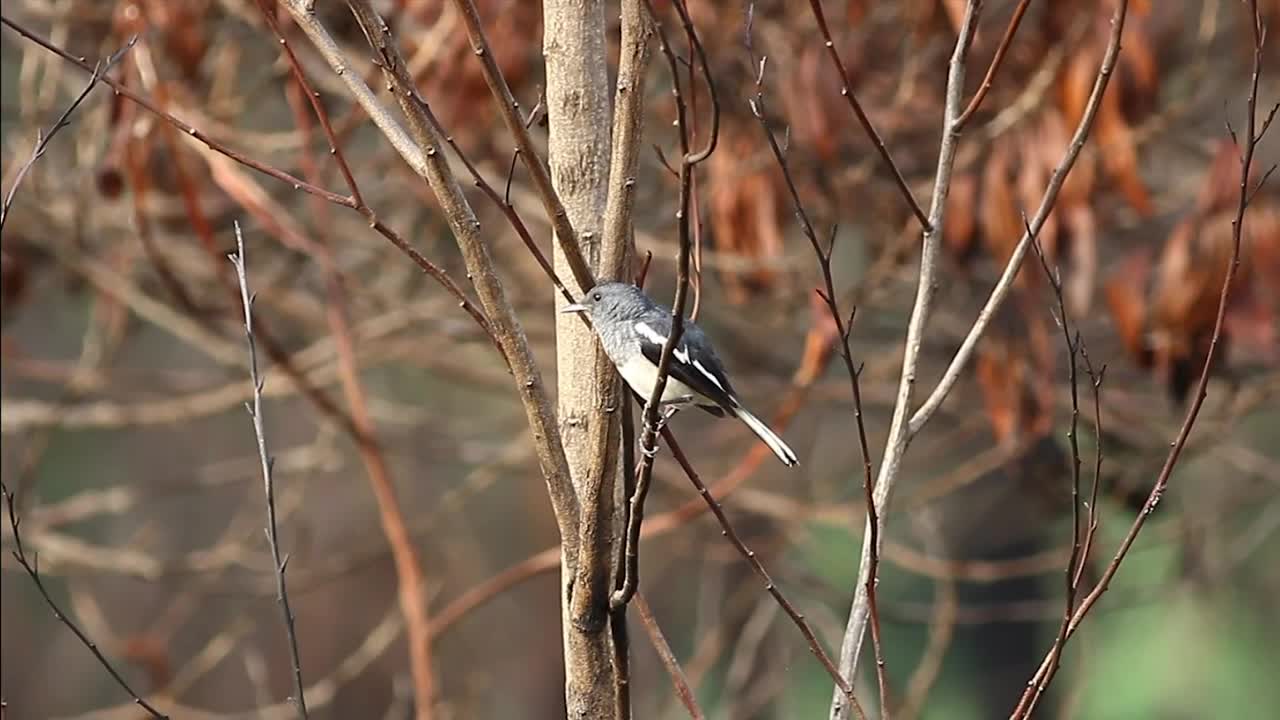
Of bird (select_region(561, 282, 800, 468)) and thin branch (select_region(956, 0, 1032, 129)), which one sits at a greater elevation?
thin branch (select_region(956, 0, 1032, 129))

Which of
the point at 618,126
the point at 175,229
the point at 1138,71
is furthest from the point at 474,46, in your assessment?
the point at 175,229

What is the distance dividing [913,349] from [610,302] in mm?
440

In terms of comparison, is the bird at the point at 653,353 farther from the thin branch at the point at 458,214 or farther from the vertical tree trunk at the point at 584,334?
the thin branch at the point at 458,214

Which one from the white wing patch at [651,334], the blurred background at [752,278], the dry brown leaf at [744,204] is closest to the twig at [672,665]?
the white wing patch at [651,334]

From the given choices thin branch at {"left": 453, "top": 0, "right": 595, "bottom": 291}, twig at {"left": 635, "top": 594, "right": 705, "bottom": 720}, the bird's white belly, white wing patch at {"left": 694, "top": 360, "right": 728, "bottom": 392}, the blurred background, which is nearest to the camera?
thin branch at {"left": 453, "top": 0, "right": 595, "bottom": 291}

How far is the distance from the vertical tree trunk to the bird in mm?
41

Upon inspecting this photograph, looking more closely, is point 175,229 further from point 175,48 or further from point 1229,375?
point 1229,375

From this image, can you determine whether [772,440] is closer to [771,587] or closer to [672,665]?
[672,665]

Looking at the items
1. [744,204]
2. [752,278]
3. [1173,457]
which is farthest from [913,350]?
[752,278]

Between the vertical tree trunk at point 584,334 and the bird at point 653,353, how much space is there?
4 centimetres

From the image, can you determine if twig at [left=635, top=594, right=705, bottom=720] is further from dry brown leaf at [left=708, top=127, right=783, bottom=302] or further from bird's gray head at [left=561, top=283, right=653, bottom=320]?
dry brown leaf at [left=708, top=127, right=783, bottom=302]

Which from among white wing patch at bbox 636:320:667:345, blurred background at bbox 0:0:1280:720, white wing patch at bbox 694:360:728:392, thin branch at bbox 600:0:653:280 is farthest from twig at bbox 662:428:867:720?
white wing patch at bbox 694:360:728:392

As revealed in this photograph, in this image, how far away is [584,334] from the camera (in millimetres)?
2141

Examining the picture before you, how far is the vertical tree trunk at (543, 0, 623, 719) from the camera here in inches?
79.0
